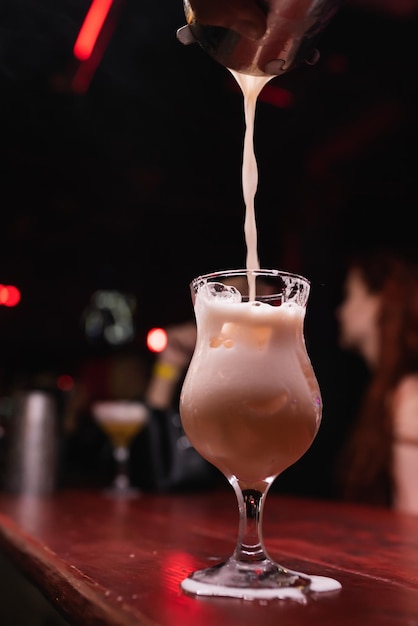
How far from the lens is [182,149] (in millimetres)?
4125

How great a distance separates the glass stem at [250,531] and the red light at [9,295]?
5617 millimetres

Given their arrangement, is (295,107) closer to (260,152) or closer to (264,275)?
(260,152)

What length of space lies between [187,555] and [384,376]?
191 cm

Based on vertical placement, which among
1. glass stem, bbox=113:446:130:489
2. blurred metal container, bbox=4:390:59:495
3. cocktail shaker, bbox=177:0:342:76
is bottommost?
glass stem, bbox=113:446:130:489

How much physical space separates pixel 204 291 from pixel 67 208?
4676 mm

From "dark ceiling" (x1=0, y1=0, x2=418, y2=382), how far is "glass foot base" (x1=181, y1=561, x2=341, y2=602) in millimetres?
2410

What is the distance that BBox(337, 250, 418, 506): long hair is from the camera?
2699mm

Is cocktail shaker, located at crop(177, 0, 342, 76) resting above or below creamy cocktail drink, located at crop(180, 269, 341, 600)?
above

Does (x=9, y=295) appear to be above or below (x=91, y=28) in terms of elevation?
below

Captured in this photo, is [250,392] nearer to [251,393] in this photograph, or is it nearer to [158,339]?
[251,393]

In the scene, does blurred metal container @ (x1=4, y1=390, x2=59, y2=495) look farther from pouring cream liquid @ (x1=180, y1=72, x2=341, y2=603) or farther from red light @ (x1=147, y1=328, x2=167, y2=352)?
pouring cream liquid @ (x1=180, y1=72, x2=341, y2=603)

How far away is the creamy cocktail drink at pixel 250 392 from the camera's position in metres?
0.84

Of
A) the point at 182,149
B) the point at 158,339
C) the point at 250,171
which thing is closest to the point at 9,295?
the point at 158,339

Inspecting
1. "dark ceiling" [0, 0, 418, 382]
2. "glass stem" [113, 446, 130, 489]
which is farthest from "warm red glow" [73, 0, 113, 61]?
"glass stem" [113, 446, 130, 489]
